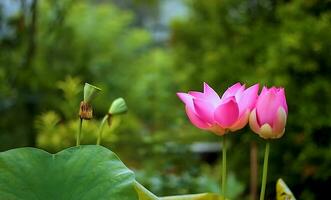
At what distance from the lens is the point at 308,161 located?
2.11m

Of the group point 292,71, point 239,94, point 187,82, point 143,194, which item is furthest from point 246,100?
point 187,82

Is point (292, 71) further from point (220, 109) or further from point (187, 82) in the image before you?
point (220, 109)

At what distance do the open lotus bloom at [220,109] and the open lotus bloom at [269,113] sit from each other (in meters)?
0.01

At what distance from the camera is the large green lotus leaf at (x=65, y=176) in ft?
2.04

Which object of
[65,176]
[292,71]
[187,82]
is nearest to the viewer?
[65,176]

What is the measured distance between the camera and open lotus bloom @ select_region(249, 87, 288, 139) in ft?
2.13

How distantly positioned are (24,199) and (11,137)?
5.00 ft

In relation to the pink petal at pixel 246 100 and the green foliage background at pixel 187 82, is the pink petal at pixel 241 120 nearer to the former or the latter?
the pink petal at pixel 246 100

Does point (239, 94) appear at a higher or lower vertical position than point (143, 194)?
higher

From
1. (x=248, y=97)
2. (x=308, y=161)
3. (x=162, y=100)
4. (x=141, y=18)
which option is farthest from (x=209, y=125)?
(x=141, y=18)

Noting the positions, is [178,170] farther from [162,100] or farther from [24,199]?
[162,100]

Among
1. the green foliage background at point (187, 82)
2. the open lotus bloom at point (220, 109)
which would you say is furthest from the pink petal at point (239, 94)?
the green foliage background at point (187, 82)

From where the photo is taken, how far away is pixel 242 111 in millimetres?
661

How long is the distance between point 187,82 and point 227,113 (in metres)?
2.30
